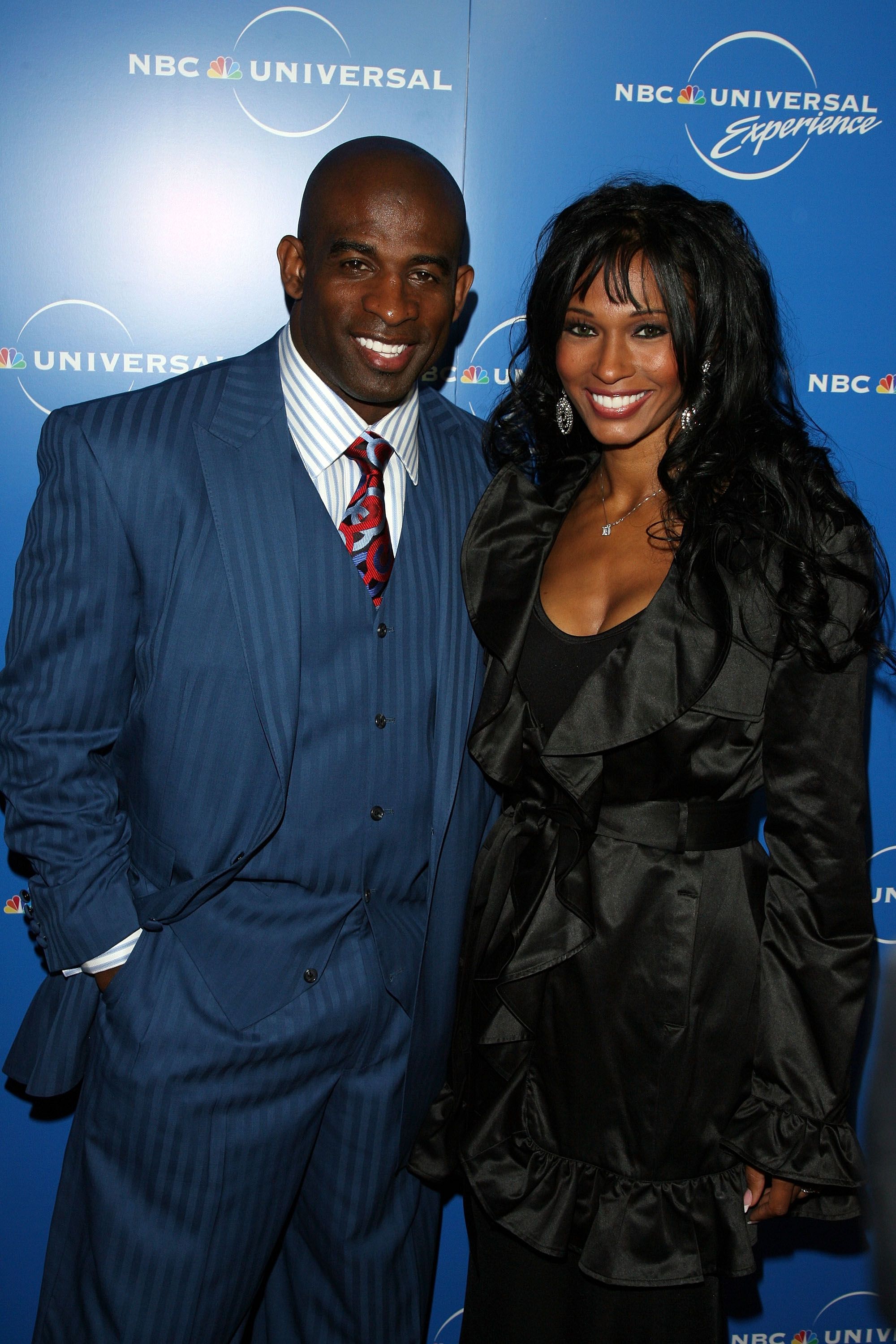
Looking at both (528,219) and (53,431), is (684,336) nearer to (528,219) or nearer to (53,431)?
(528,219)

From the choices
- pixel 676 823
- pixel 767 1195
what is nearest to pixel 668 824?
pixel 676 823

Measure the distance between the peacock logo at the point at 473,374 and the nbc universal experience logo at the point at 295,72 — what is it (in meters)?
0.54

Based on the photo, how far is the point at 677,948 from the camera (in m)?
1.63

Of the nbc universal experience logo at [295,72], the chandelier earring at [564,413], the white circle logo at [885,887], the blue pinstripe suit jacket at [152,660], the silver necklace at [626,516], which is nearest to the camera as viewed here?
the blue pinstripe suit jacket at [152,660]

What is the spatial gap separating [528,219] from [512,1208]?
1.89 meters

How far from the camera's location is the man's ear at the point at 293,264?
1.73m

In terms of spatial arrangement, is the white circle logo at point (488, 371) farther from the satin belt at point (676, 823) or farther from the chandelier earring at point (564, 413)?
the satin belt at point (676, 823)

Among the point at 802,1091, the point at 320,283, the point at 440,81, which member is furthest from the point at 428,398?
the point at 802,1091

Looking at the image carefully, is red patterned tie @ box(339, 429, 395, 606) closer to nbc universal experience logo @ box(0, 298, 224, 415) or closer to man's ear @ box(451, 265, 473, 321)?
man's ear @ box(451, 265, 473, 321)

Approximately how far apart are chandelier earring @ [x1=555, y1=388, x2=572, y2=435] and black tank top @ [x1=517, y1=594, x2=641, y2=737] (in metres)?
0.40

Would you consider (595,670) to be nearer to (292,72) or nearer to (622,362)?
(622,362)

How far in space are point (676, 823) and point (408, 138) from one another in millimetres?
1486

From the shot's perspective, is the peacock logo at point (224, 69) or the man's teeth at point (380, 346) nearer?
the man's teeth at point (380, 346)

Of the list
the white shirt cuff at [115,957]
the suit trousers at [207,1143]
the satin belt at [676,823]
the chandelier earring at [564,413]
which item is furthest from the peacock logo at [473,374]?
the white shirt cuff at [115,957]
